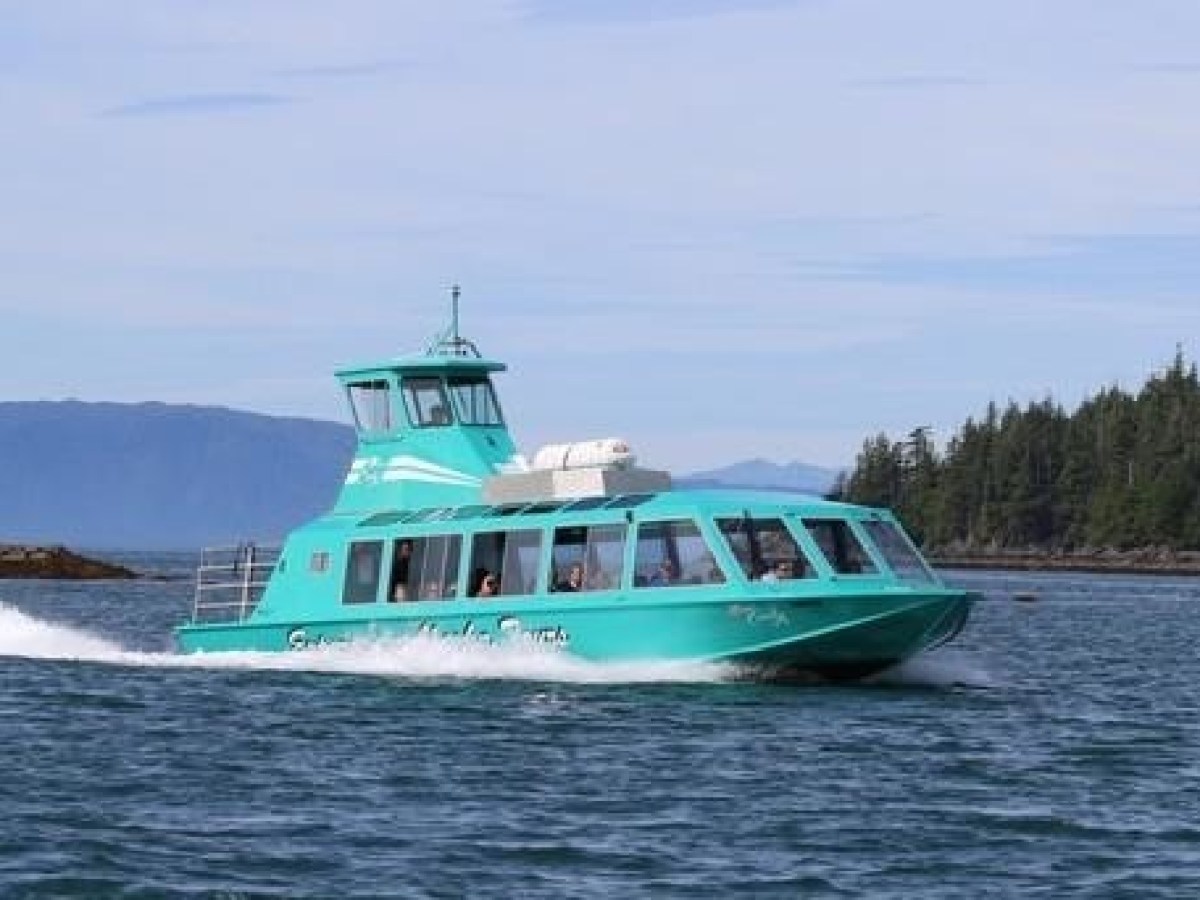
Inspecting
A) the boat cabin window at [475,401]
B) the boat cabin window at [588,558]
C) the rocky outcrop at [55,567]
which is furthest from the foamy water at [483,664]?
the rocky outcrop at [55,567]

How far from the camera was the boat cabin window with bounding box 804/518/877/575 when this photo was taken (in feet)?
140

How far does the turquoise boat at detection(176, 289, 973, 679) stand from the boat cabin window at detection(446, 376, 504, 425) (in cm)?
4

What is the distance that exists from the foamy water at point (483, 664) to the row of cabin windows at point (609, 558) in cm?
91

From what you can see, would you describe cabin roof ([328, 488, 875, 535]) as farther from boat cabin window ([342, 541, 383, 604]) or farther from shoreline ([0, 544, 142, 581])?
shoreline ([0, 544, 142, 581])

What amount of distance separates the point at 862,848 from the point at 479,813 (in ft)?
13.6

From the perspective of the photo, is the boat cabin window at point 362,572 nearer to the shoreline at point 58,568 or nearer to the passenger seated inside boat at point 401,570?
the passenger seated inside boat at point 401,570

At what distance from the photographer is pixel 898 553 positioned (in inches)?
1716

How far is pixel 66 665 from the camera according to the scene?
52406 mm

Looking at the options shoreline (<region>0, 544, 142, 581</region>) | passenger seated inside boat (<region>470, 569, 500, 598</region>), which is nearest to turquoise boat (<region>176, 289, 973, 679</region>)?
passenger seated inside boat (<region>470, 569, 500, 598</region>)

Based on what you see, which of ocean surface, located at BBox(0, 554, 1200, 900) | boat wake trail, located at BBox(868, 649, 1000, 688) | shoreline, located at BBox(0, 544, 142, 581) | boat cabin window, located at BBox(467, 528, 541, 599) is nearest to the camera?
ocean surface, located at BBox(0, 554, 1200, 900)

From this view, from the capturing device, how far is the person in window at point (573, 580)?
44125 millimetres

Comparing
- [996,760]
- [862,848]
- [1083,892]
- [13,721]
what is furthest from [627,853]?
[13,721]

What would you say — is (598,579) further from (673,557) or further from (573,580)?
(673,557)

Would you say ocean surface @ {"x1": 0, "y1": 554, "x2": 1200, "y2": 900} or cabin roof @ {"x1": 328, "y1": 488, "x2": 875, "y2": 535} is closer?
ocean surface @ {"x1": 0, "y1": 554, "x2": 1200, "y2": 900}
